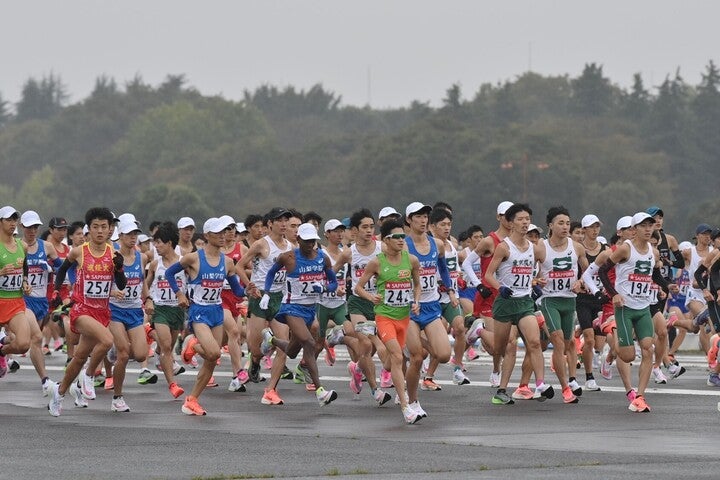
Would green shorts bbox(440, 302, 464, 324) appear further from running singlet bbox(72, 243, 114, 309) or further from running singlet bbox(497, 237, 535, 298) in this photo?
running singlet bbox(72, 243, 114, 309)

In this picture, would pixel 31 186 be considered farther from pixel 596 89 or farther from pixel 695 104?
pixel 695 104

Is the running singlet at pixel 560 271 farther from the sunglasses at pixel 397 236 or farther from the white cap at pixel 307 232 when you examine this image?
the sunglasses at pixel 397 236

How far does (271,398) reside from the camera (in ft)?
61.0

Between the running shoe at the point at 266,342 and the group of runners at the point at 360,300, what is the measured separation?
23 mm

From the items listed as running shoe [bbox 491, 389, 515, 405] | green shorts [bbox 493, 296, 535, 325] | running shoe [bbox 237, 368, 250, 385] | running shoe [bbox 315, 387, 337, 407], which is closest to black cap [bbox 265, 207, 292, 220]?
running shoe [bbox 237, 368, 250, 385]

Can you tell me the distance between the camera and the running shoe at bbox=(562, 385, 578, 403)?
18.4 metres

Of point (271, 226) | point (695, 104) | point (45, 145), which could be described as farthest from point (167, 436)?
point (45, 145)

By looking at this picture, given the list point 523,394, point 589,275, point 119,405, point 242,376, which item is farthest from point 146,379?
point 589,275

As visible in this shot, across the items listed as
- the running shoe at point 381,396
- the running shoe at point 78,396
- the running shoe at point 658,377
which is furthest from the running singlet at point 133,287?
the running shoe at point 658,377

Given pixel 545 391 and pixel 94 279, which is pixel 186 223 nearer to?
pixel 94 279

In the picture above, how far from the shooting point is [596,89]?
5861 inches

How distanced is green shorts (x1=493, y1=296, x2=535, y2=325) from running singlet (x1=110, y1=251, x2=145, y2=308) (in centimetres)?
394

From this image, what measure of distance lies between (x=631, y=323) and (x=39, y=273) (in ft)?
27.7

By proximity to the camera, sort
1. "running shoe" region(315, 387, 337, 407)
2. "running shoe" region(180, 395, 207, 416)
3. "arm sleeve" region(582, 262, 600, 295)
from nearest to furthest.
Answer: "running shoe" region(180, 395, 207, 416), "running shoe" region(315, 387, 337, 407), "arm sleeve" region(582, 262, 600, 295)
